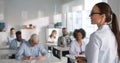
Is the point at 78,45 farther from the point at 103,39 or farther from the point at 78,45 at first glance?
the point at 103,39

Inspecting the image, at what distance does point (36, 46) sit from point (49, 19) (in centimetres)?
661

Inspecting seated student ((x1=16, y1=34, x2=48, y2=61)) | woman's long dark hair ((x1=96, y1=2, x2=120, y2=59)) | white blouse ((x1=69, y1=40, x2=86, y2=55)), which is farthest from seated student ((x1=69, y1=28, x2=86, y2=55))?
woman's long dark hair ((x1=96, y1=2, x2=120, y2=59))

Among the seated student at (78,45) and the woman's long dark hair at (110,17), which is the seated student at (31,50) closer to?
the seated student at (78,45)

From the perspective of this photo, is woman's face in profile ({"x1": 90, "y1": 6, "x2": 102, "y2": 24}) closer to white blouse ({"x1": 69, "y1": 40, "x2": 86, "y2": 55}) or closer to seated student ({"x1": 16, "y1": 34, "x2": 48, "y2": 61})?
seated student ({"x1": 16, "y1": 34, "x2": 48, "y2": 61})

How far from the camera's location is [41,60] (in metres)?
4.71

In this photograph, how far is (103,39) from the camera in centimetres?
181

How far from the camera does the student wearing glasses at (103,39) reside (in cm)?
179

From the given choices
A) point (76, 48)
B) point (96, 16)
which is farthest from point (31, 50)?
point (96, 16)

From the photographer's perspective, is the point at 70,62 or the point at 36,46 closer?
the point at 36,46

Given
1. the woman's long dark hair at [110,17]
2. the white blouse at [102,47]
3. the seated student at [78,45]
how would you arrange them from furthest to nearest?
the seated student at [78,45] → the woman's long dark hair at [110,17] → the white blouse at [102,47]

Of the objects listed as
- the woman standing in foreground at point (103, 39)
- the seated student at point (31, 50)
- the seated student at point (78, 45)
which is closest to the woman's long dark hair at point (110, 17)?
the woman standing in foreground at point (103, 39)

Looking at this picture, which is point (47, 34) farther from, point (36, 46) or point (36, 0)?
point (36, 46)

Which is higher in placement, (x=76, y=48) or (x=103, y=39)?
(x=103, y=39)

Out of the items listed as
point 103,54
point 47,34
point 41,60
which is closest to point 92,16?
point 103,54
